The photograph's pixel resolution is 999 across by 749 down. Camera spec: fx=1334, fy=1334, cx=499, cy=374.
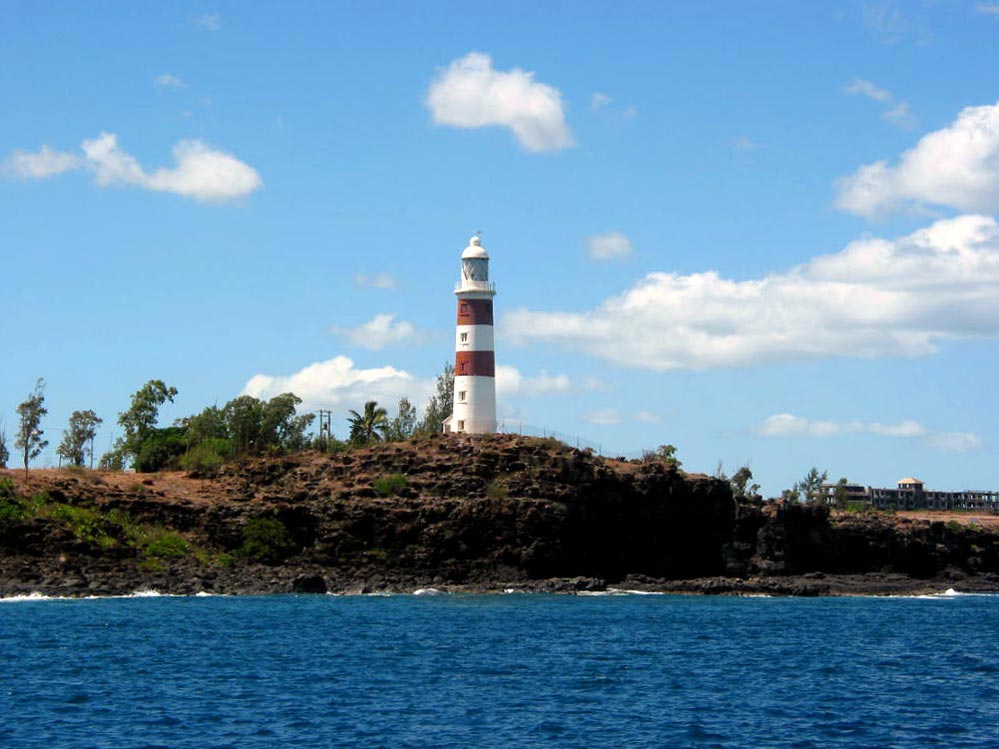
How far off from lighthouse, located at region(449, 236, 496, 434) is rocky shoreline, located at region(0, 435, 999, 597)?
10.5ft

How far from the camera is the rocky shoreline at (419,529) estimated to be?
80.8 metres

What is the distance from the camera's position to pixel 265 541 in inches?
3376

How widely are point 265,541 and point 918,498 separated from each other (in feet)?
392

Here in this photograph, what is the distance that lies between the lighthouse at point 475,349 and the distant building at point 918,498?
308ft

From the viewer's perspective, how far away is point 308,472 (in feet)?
304

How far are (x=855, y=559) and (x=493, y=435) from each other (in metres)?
29.3

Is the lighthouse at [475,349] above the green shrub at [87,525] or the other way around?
above

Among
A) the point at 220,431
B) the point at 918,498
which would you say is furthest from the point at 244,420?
the point at 918,498

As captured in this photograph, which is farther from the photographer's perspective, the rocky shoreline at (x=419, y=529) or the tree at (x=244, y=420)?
the tree at (x=244, y=420)

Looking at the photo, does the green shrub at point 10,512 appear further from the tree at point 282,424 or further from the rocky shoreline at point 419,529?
the tree at point 282,424

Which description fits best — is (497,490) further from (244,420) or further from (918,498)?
(918,498)

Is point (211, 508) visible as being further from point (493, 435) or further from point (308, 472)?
point (493, 435)

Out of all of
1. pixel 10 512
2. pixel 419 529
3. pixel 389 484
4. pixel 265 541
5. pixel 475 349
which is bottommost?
pixel 265 541

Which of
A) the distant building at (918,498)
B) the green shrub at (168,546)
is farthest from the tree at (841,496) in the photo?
the green shrub at (168,546)
